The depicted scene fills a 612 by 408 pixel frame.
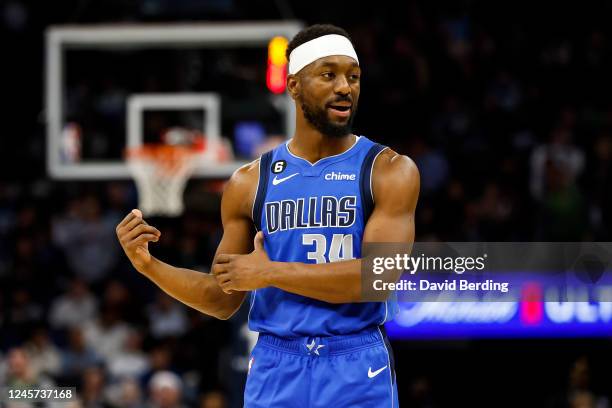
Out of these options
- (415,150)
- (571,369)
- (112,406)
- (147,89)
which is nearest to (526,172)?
(415,150)

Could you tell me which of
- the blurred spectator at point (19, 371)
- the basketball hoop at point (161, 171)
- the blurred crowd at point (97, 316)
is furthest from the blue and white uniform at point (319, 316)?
the basketball hoop at point (161, 171)

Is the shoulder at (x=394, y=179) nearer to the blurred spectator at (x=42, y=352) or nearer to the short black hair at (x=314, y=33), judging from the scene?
the short black hair at (x=314, y=33)

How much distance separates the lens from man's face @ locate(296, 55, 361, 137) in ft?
15.4

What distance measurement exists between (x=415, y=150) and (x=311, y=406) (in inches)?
385

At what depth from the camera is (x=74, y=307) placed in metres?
13.3

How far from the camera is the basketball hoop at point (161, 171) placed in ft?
40.1

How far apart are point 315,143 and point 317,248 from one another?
49 cm

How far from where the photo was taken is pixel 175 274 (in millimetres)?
4902

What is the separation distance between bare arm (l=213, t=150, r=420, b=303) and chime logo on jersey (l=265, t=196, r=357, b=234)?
0.10 metres

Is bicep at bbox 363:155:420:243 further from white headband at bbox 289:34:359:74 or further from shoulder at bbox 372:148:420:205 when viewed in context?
white headband at bbox 289:34:359:74

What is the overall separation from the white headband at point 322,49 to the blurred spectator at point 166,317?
27.0 feet

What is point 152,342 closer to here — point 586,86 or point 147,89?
point 147,89

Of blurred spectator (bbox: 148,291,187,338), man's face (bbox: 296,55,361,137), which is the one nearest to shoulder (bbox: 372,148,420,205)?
man's face (bbox: 296,55,361,137)

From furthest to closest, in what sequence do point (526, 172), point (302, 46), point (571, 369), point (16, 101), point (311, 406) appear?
point (16, 101), point (526, 172), point (571, 369), point (302, 46), point (311, 406)
